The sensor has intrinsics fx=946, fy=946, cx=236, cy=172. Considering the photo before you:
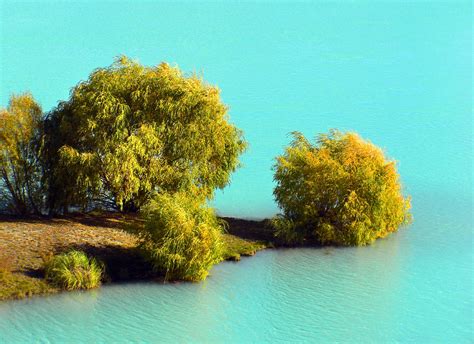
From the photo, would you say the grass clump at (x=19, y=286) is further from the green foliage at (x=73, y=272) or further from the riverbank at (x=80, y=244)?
the green foliage at (x=73, y=272)

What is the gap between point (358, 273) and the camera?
3647cm

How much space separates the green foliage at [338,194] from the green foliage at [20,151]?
10237mm

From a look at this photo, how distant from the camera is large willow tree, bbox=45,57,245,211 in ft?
126

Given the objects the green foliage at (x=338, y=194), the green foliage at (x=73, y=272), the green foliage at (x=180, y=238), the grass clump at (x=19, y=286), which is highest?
the green foliage at (x=338, y=194)

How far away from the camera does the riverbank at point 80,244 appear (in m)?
33.4

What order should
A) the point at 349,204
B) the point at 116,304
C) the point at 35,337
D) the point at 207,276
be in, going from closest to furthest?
the point at 35,337 → the point at 116,304 → the point at 207,276 → the point at 349,204

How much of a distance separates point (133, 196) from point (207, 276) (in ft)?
22.7

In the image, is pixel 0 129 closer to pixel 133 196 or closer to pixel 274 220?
pixel 133 196

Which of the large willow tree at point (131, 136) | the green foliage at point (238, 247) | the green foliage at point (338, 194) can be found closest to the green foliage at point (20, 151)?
the large willow tree at point (131, 136)

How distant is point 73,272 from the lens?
33438 mm

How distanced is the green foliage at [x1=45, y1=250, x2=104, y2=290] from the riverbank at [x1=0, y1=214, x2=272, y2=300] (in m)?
0.39

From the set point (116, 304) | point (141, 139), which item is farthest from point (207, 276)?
point (141, 139)

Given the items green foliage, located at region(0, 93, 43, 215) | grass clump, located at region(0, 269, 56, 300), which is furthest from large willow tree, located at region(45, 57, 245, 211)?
grass clump, located at region(0, 269, 56, 300)

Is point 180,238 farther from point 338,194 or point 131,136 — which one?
point 338,194
